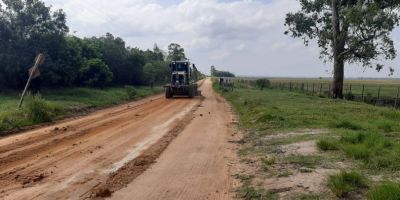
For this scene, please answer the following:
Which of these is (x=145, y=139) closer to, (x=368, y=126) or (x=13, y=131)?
(x=13, y=131)

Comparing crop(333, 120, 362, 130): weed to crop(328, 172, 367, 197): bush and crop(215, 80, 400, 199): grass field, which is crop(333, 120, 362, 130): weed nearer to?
crop(215, 80, 400, 199): grass field

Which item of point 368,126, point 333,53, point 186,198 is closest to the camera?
point 186,198

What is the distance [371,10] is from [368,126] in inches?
738

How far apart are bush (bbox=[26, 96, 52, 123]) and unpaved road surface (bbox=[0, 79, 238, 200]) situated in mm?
2443

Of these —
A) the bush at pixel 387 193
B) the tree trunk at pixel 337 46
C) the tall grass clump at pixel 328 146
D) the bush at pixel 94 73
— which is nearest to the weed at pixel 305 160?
the tall grass clump at pixel 328 146

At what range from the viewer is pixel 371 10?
111ft

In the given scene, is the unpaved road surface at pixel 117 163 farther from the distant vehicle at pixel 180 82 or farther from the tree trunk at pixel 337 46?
the distant vehicle at pixel 180 82

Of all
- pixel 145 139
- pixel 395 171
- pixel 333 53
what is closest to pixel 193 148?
pixel 145 139

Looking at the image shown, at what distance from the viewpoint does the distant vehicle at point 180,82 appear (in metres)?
44.6

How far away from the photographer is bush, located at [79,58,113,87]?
45950mm

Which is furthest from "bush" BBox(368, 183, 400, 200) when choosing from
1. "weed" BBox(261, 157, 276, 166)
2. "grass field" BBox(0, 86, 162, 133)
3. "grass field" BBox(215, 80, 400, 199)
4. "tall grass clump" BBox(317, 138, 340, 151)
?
"grass field" BBox(0, 86, 162, 133)

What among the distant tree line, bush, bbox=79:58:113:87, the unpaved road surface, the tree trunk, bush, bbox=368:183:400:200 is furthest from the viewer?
bush, bbox=79:58:113:87

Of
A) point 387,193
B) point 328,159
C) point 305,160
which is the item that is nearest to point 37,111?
point 305,160

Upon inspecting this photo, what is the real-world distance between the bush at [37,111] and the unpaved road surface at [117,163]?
244 cm
